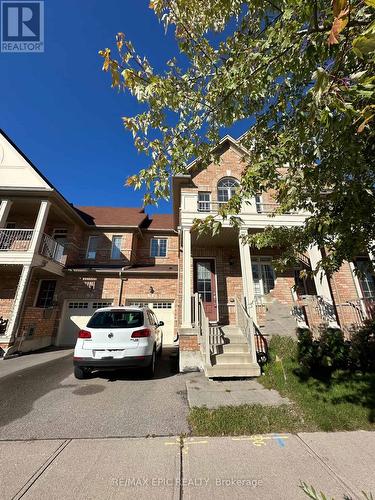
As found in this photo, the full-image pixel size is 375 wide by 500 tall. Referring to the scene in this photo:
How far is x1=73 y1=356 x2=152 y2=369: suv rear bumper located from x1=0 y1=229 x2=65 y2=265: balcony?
7947mm

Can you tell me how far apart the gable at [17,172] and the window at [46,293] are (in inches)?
203

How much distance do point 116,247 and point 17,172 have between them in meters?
6.51

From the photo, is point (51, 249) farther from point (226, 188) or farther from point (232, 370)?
point (232, 370)

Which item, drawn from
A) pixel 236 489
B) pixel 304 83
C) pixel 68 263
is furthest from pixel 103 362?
pixel 68 263

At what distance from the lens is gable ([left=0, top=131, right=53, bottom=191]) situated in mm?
11906

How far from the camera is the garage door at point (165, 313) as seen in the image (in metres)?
12.0

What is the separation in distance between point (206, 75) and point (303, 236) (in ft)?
10.2

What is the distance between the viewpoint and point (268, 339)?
6996 mm

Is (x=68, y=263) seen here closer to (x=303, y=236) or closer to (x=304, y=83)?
(x=303, y=236)

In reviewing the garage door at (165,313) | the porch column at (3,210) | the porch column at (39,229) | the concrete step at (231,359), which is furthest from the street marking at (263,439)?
the porch column at (3,210)

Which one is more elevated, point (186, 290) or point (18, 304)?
point (186, 290)

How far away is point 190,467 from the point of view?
7.92 ft

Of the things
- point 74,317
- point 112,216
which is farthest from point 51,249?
point 112,216

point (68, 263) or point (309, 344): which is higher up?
point (68, 263)
